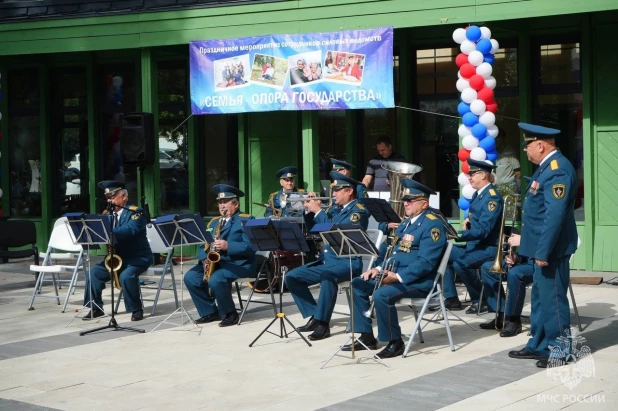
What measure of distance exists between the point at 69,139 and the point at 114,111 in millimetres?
1162

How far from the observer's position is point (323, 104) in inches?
646

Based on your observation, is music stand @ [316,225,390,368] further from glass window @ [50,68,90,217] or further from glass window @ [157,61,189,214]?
glass window @ [50,68,90,217]

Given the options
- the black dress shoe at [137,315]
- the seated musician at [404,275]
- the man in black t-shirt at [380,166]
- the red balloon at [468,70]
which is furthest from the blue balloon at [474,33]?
the black dress shoe at [137,315]

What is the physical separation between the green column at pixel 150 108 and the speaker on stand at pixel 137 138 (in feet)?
0.64

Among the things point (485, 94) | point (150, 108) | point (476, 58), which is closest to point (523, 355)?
point (485, 94)

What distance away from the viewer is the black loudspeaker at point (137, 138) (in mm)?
17922

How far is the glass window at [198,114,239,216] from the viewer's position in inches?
768

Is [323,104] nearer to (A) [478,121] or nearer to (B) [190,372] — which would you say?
(A) [478,121]

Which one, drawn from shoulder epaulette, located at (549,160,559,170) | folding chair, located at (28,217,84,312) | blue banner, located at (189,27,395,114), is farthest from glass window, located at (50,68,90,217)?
shoulder epaulette, located at (549,160,559,170)

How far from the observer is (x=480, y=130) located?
14555 mm

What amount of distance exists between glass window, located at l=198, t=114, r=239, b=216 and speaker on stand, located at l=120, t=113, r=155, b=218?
5.51 feet

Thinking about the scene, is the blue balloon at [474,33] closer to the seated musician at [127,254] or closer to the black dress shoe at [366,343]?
the seated musician at [127,254]

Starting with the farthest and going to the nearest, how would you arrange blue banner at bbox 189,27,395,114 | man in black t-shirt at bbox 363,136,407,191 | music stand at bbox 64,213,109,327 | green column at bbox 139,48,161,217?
green column at bbox 139,48,161,217 < man in black t-shirt at bbox 363,136,407,191 < blue banner at bbox 189,27,395,114 < music stand at bbox 64,213,109,327

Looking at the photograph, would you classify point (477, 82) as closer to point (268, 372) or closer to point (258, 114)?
point (258, 114)
